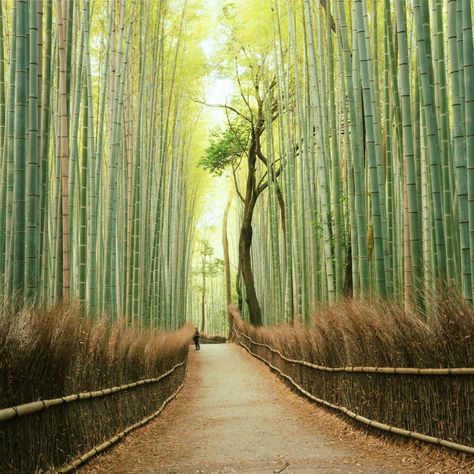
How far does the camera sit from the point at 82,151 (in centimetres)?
533

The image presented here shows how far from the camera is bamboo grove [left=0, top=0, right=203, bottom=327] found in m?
3.64

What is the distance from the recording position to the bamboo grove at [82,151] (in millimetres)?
3637

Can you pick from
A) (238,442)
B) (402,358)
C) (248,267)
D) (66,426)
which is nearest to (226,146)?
(248,267)

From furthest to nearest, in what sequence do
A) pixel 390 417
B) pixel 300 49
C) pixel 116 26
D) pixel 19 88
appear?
pixel 300 49 < pixel 116 26 < pixel 390 417 < pixel 19 88

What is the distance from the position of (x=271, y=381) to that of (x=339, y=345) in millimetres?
4149

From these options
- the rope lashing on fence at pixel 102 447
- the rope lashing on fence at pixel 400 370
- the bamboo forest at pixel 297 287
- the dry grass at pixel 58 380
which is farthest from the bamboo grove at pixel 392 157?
the rope lashing on fence at pixel 102 447

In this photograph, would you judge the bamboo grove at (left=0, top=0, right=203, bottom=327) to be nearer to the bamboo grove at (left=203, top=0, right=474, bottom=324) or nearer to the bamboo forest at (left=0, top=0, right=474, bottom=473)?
the bamboo forest at (left=0, top=0, right=474, bottom=473)

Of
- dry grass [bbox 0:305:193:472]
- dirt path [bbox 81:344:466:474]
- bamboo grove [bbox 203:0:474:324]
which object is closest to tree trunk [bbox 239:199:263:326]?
bamboo grove [bbox 203:0:474:324]

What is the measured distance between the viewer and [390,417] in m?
4.15

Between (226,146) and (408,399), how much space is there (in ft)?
37.2

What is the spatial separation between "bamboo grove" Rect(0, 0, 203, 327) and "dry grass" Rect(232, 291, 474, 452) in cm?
200

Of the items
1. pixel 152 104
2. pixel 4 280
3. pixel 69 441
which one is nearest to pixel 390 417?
pixel 69 441

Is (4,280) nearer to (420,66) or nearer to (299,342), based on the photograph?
(420,66)

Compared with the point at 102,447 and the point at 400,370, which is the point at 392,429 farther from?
the point at 102,447
